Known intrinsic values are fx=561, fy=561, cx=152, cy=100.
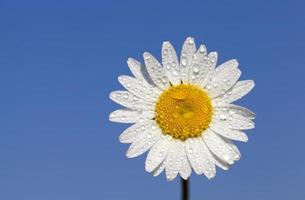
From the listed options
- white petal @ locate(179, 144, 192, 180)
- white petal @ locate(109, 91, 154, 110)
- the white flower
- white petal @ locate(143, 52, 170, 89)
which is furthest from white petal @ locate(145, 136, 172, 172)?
white petal @ locate(143, 52, 170, 89)

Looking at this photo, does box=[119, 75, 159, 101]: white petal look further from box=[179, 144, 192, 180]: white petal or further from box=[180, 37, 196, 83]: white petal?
box=[179, 144, 192, 180]: white petal

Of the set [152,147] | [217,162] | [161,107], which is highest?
[161,107]

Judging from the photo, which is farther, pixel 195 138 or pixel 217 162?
pixel 195 138

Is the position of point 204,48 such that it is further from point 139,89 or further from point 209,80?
point 139,89

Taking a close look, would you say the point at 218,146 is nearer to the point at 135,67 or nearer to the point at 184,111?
the point at 184,111

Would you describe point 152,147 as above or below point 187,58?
below

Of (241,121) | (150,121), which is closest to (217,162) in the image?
(241,121)

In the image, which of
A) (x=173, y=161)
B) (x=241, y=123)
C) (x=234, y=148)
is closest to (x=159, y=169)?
(x=173, y=161)
